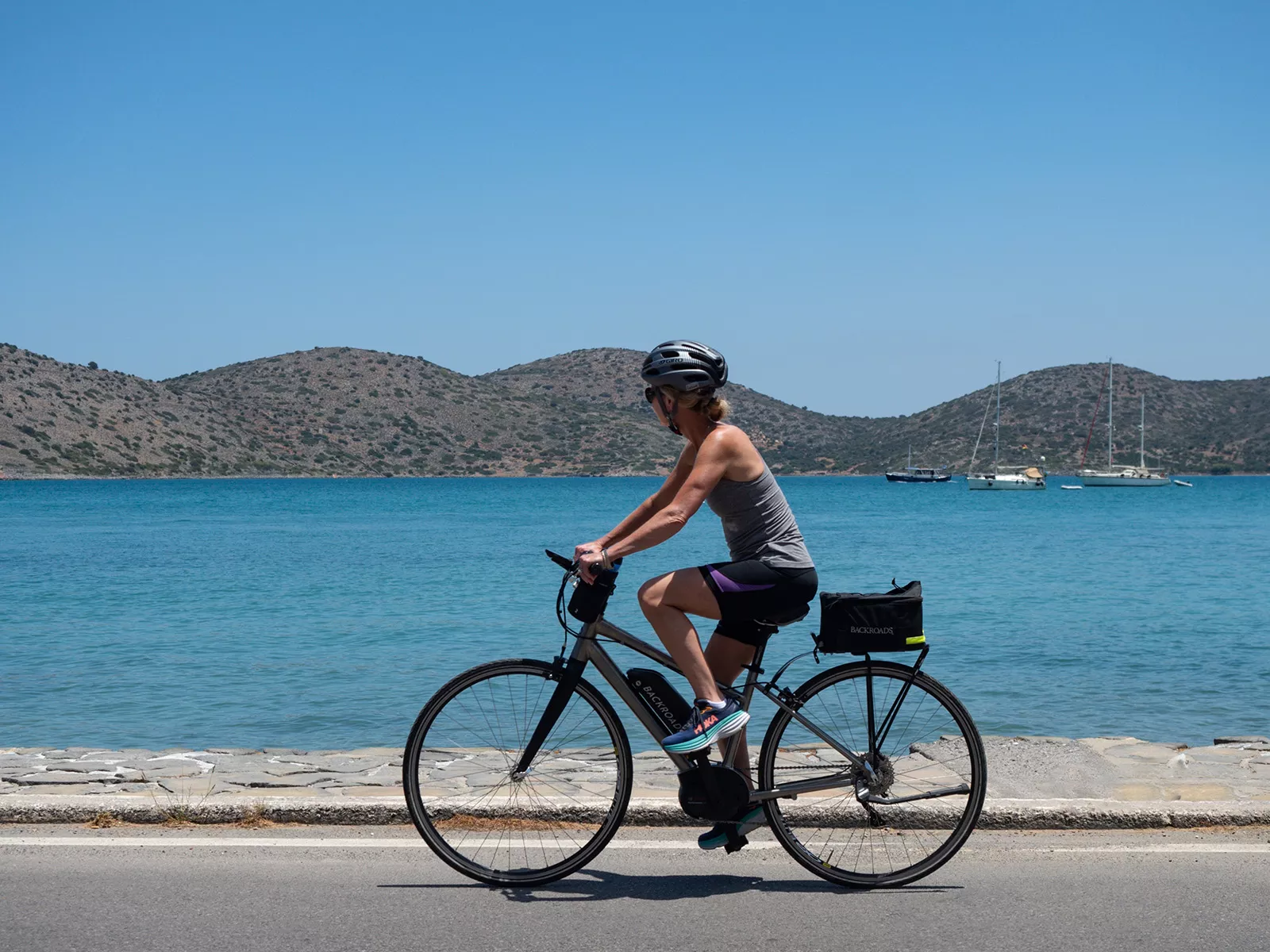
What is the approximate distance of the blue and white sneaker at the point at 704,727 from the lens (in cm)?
474

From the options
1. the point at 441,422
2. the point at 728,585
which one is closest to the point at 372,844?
the point at 728,585

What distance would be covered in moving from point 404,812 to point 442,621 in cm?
1644

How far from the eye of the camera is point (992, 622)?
21.5m

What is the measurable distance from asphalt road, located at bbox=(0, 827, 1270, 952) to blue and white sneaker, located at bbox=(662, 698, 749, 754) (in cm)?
56

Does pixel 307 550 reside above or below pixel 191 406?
below

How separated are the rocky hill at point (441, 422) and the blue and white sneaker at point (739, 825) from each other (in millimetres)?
125432

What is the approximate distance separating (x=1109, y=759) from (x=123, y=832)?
5.46 m

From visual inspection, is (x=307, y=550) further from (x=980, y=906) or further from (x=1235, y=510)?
(x=1235, y=510)

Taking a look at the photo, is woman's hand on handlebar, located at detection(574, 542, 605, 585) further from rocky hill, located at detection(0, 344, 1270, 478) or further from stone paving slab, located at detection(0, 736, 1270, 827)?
rocky hill, located at detection(0, 344, 1270, 478)

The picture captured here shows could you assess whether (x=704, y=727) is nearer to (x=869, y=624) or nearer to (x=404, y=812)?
(x=869, y=624)

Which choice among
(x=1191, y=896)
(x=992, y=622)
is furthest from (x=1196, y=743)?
(x=992, y=622)

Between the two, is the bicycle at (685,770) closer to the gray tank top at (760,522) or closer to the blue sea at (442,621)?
the gray tank top at (760,522)

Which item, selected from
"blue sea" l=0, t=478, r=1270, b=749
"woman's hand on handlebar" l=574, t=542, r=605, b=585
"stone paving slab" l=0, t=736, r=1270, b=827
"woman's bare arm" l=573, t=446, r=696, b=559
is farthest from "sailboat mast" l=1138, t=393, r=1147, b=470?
"woman's hand on handlebar" l=574, t=542, r=605, b=585

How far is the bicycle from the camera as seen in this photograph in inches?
193
